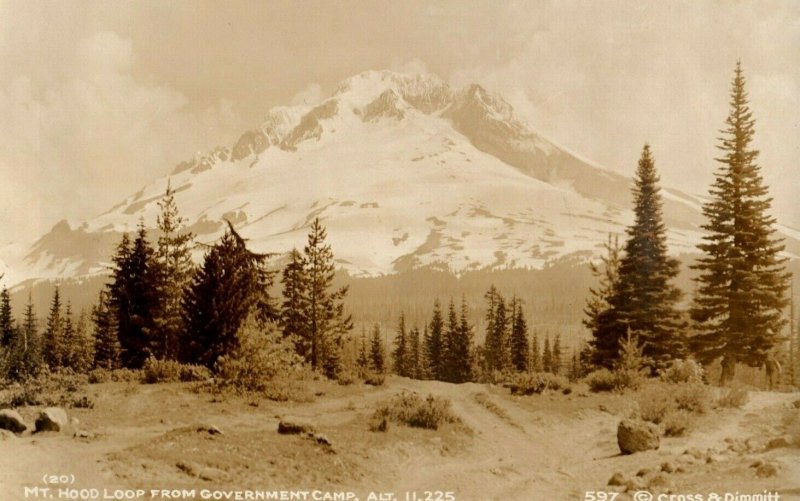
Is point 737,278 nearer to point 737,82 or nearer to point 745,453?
point 737,82

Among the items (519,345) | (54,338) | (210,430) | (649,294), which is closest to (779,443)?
(210,430)

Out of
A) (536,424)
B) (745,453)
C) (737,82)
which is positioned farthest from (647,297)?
(745,453)

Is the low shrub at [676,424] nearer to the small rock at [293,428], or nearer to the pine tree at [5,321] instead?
the small rock at [293,428]

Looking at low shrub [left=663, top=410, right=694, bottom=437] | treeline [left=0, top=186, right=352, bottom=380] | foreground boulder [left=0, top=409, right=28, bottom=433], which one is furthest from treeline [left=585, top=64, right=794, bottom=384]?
foreground boulder [left=0, top=409, right=28, bottom=433]

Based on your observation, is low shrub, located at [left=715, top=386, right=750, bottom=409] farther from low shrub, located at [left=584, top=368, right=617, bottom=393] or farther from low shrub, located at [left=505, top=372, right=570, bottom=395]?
low shrub, located at [left=505, top=372, right=570, bottom=395]

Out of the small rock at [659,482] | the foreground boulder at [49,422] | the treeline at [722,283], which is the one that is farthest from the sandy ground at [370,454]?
the treeline at [722,283]

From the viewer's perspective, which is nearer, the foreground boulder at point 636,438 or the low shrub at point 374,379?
the foreground boulder at point 636,438

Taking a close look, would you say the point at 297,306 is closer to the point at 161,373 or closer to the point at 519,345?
the point at 161,373
